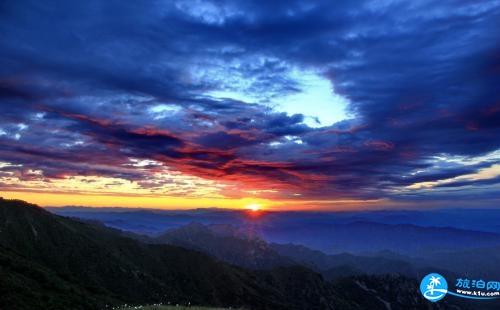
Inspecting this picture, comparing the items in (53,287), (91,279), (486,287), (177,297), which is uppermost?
(486,287)

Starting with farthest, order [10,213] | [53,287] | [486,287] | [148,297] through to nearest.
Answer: [10,213] < [148,297] < [53,287] < [486,287]

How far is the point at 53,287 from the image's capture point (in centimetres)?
9619

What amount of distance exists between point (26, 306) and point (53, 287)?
34.3m

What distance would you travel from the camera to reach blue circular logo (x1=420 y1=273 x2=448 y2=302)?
37.3 meters

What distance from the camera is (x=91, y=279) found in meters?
165

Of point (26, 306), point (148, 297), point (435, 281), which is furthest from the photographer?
point (148, 297)

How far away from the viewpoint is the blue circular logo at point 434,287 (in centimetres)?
3728

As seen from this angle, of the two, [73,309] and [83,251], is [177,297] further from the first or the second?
[73,309]

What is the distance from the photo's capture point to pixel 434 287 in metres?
37.6

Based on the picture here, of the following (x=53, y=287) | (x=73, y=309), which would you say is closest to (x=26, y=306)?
(x=73, y=309)

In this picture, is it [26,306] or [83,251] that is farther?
[83,251]

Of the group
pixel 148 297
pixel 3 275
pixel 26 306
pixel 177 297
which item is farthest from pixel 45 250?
pixel 26 306

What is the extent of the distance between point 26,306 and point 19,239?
412 ft

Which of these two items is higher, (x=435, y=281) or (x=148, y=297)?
(x=435, y=281)
